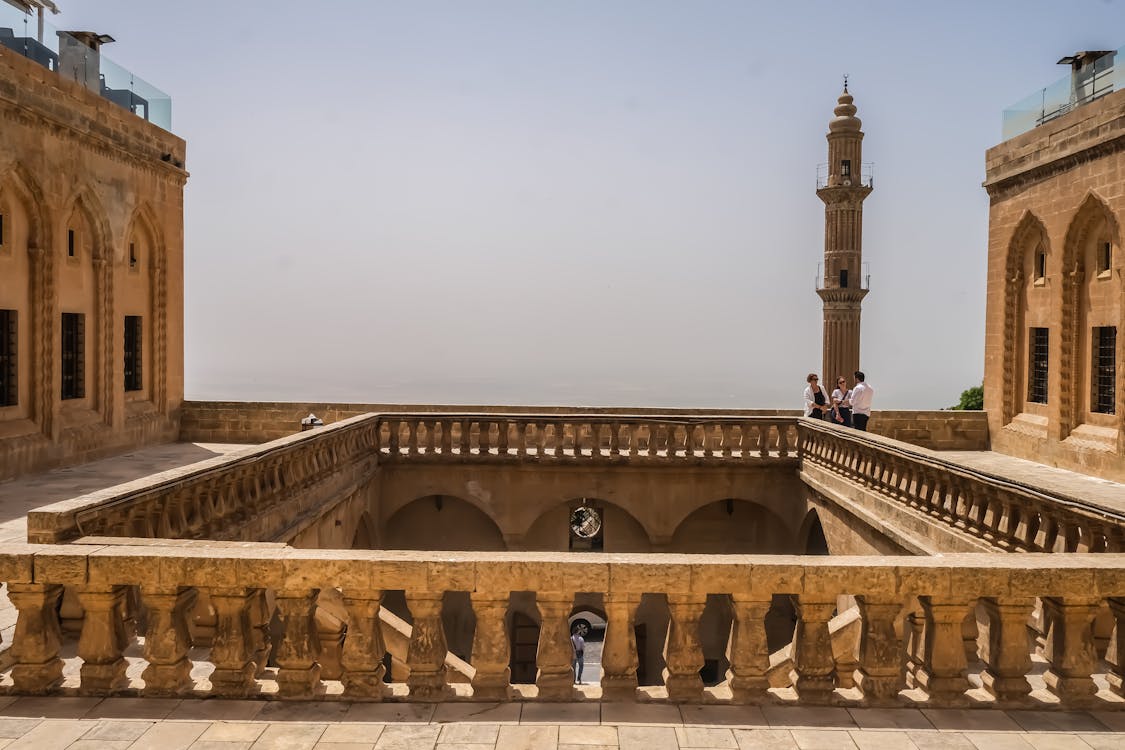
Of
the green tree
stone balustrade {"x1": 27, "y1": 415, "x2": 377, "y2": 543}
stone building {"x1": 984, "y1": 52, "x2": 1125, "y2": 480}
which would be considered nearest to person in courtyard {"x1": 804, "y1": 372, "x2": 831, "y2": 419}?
stone building {"x1": 984, "y1": 52, "x2": 1125, "y2": 480}

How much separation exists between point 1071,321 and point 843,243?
69.7ft

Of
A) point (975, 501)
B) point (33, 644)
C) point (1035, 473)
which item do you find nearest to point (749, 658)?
point (33, 644)

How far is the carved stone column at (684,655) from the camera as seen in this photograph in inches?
168

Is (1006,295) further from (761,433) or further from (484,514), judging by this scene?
(484,514)

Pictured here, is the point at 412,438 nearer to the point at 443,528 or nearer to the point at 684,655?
the point at 443,528

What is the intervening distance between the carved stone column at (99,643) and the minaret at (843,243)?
32954 mm

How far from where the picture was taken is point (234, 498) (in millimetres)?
8344

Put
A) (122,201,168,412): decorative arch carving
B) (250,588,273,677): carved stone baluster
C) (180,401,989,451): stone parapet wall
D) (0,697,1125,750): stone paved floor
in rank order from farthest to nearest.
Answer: (122,201,168,412): decorative arch carving → (180,401,989,451): stone parapet wall → (250,588,273,677): carved stone baluster → (0,697,1125,750): stone paved floor

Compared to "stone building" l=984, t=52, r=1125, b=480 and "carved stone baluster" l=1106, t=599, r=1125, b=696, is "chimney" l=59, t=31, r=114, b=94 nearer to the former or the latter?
"carved stone baluster" l=1106, t=599, r=1125, b=696

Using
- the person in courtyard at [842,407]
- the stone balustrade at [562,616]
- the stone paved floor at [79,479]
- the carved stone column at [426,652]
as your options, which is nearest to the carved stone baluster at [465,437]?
the stone paved floor at [79,479]

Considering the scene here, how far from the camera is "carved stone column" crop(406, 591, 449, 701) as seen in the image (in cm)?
424

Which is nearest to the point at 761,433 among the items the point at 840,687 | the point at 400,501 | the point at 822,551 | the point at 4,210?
the point at 822,551

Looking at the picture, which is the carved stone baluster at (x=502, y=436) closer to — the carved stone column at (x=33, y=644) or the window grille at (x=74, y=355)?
the window grille at (x=74, y=355)

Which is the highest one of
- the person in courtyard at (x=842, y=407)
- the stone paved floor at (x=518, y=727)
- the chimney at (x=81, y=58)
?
the chimney at (x=81, y=58)
